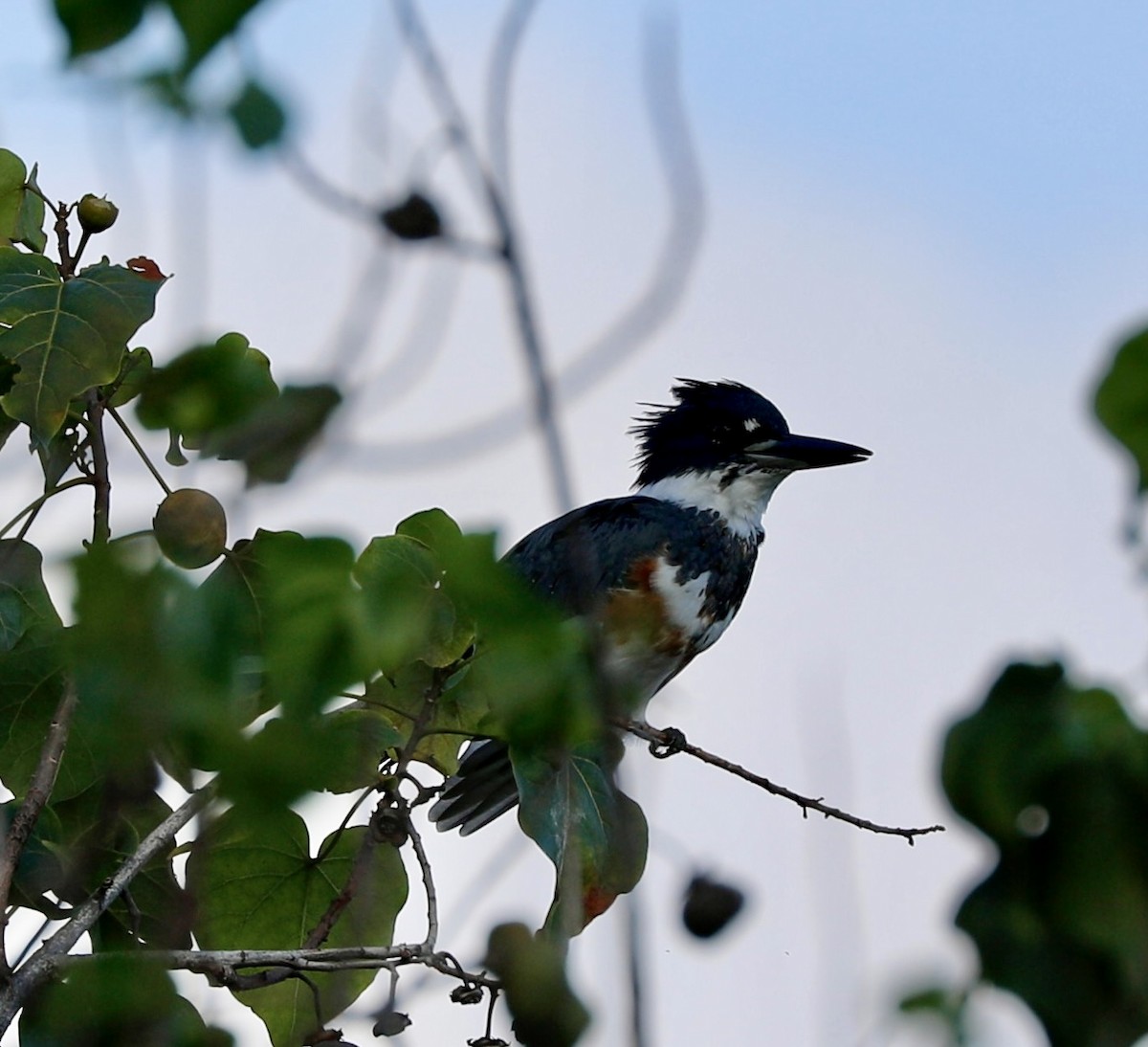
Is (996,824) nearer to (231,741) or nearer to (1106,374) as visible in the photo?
(1106,374)

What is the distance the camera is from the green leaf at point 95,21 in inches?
38.3

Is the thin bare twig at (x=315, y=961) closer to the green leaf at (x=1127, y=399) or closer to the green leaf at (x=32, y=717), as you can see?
the green leaf at (x=32, y=717)

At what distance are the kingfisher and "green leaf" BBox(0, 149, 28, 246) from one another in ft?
4.05

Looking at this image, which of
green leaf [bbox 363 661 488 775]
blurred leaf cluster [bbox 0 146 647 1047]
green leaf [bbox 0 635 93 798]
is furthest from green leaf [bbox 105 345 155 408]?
green leaf [bbox 363 661 488 775]

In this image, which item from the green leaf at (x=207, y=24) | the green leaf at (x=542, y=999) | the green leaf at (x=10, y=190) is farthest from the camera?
the green leaf at (x=10, y=190)

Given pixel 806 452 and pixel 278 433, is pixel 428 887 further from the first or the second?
pixel 806 452

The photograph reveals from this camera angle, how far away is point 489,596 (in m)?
1.15

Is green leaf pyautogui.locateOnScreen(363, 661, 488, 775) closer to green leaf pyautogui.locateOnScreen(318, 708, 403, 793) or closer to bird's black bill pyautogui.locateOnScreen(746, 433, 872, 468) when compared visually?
green leaf pyautogui.locateOnScreen(318, 708, 403, 793)

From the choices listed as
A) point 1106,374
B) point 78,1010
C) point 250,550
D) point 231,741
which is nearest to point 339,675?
point 231,741

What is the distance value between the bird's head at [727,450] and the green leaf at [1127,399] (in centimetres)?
326

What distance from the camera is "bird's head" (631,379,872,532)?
175 inches

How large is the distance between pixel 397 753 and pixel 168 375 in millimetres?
934

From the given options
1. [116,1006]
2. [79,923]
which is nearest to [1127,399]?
[116,1006]

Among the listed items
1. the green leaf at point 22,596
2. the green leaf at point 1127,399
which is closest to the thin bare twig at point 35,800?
the green leaf at point 22,596
